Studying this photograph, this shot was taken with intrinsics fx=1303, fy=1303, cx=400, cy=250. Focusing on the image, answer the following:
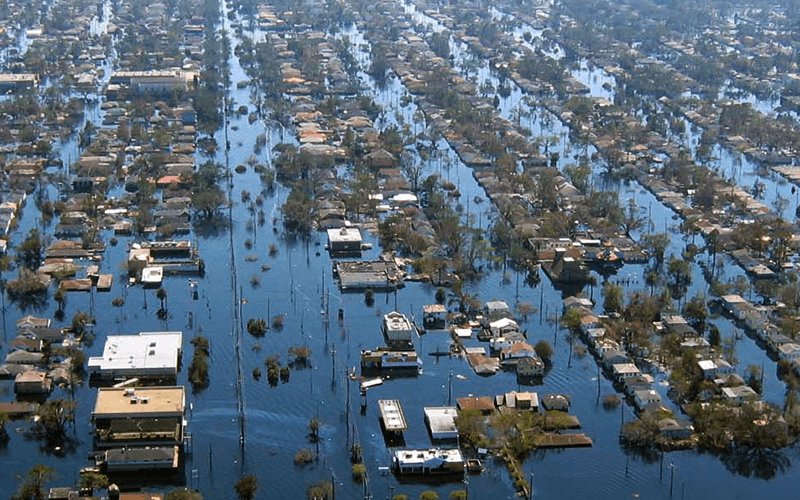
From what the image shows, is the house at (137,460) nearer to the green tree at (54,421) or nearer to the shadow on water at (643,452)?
the green tree at (54,421)

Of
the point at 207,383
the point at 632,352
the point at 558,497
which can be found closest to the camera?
the point at 558,497

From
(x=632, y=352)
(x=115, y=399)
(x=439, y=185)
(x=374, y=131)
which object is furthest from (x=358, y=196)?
(x=115, y=399)

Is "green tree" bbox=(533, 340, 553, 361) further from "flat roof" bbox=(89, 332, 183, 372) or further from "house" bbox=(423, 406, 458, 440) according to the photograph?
"flat roof" bbox=(89, 332, 183, 372)

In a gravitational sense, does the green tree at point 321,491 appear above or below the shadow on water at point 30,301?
above

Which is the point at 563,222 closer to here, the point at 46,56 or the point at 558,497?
the point at 558,497

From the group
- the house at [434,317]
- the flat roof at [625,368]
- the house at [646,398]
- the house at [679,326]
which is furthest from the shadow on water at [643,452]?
the house at [434,317]

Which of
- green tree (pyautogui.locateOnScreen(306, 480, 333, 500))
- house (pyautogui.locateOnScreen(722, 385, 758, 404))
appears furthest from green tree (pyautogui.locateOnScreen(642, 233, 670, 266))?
green tree (pyautogui.locateOnScreen(306, 480, 333, 500))

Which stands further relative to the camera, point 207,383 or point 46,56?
point 46,56
